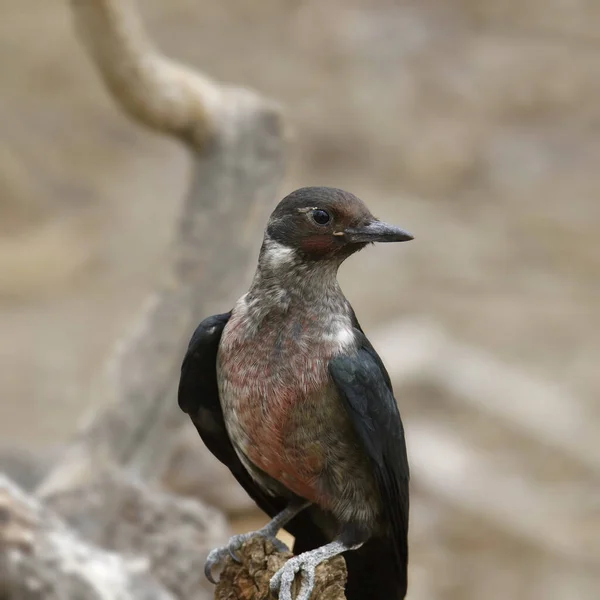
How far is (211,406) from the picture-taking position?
3551 millimetres

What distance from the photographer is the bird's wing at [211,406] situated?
11.4ft

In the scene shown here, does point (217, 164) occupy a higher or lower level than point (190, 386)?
higher

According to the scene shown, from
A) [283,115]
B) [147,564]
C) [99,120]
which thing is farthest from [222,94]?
[99,120]

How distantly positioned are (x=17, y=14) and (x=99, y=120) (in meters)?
2.70

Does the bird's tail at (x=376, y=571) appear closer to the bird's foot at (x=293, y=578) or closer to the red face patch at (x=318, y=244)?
the bird's foot at (x=293, y=578)

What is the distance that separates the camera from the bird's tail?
3.56 m

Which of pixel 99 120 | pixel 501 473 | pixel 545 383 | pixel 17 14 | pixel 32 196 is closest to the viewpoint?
pixel 501 473

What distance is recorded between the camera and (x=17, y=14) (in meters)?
16.5

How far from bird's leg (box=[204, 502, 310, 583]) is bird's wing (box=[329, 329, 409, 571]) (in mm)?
328

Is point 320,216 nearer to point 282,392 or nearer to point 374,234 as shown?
point 374,234

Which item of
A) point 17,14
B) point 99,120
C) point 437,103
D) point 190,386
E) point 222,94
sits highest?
point 437,103

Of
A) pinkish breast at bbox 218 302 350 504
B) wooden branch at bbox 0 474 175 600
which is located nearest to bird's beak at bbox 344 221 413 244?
pinkish breast at bbox 218 302 350 504

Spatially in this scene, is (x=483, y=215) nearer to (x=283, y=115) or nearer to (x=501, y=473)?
(x=501, y=473)

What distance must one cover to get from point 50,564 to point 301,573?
1563 mm
